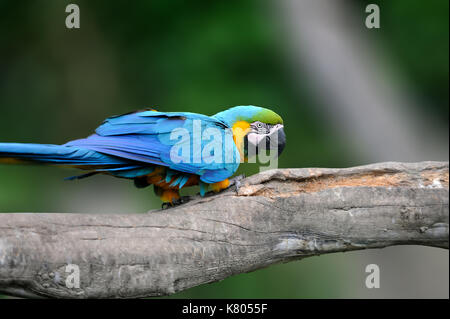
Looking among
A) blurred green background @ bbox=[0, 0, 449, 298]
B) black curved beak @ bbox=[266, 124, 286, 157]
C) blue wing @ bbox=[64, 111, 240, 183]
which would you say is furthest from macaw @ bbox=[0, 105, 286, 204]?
blurred green background @ bbox=[0, 0, 449, 298]

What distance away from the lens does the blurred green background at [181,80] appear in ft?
15.6

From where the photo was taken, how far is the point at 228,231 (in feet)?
8.02

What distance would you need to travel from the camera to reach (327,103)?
5074mm

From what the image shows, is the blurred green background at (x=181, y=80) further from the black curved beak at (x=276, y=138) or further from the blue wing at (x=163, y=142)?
the blue wing at (x=163, y=142)

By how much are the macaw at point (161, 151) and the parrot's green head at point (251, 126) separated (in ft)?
0.07

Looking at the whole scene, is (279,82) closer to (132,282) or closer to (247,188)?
(247,188)

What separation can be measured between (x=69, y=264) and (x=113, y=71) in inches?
147

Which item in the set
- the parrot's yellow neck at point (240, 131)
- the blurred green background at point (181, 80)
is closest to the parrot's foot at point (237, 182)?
the parrot's yellow neck at point (240, 131)

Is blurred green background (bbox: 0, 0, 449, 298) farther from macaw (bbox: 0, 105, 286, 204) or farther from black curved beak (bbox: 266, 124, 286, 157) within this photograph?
macaw (bbox: 0, 105, 286, 204)

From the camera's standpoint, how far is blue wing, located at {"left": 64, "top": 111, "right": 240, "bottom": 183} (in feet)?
8.34

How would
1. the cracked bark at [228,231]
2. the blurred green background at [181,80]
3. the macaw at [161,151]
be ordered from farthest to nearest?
the blurred green background at [181,80] → the macaw at [161,151] → the cracked bark at [228,231]

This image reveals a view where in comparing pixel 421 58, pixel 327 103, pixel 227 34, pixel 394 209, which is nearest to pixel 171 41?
pixel 227 34

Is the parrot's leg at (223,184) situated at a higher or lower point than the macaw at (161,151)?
lower

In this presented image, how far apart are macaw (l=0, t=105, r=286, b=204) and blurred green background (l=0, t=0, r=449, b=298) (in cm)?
177
